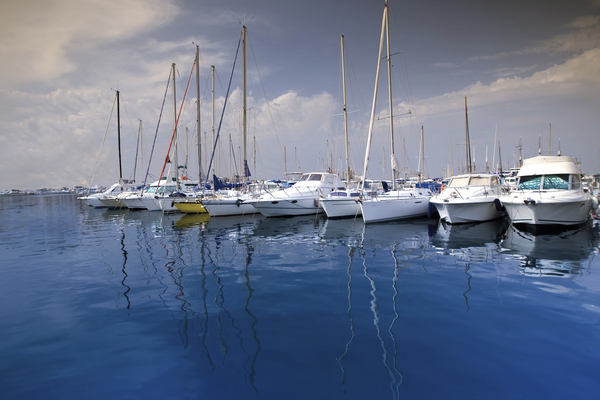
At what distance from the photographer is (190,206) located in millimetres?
26328

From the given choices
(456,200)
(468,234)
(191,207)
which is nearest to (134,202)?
(191,207)

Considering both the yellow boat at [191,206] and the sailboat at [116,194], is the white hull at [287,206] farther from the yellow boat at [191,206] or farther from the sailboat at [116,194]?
the sailboat at [116,194]

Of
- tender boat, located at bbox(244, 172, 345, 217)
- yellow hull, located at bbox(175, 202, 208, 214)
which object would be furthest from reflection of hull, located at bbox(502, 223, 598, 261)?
yellow hull, located at bbox(175, 202, 208, 214)

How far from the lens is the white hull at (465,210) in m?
16.8

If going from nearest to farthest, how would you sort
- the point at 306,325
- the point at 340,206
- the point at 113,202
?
the point at 306,325 < the point at 340,206 < the point at 113,202

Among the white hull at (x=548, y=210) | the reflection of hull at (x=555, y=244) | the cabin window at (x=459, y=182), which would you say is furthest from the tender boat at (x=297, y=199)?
the reflection of hull at (x=555, y=244)

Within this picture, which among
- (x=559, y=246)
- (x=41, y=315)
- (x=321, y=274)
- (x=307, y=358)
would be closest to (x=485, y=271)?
(x=321, y=274)

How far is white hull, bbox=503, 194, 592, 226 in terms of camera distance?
546 inches

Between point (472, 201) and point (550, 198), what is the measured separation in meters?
3.39

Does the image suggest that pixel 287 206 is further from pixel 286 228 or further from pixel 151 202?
pixel 151 202

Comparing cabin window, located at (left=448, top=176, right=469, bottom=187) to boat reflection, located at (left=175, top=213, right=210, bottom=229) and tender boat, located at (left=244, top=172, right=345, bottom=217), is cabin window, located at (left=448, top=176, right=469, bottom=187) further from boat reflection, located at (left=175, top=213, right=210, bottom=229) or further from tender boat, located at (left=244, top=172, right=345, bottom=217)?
boat reflection, located at (left=175, top=213, right=210, bottom=229)

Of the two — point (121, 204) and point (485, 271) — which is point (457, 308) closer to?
point (485, 271)

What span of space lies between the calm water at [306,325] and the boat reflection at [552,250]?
0.33ft

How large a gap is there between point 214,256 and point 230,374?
24.0 ft
